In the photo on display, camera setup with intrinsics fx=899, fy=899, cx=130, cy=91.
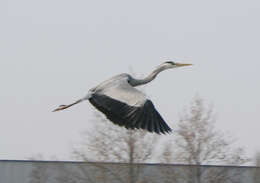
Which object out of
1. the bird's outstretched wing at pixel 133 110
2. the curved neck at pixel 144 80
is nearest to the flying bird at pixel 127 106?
the bird's outstretched wing at pixel 133 110

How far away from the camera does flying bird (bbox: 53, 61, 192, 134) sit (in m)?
14.8

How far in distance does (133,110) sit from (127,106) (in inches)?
4.8

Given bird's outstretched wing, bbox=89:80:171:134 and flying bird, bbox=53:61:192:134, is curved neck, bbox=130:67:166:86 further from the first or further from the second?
bird's outstretched wing, bbox=89:80:171:134

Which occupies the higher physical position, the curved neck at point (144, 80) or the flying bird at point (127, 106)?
the curved neck at point (144, 80)

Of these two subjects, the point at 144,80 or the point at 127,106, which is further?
the point at 144,80

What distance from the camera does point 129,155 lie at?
24719 mm

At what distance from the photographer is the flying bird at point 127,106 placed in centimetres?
1481

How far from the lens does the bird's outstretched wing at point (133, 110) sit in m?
14.8

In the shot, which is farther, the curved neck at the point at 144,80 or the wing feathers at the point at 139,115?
the curved neck at the point at 144,80

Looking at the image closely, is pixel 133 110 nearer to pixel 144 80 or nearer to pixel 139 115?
pixel 139 115

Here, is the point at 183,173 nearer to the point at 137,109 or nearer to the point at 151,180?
the point at 151,180

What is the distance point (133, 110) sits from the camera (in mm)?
14812

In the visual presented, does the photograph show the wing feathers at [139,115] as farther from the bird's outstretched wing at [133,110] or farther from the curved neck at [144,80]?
the curved neck at [144,80]

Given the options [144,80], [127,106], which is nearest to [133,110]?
[127,106]
